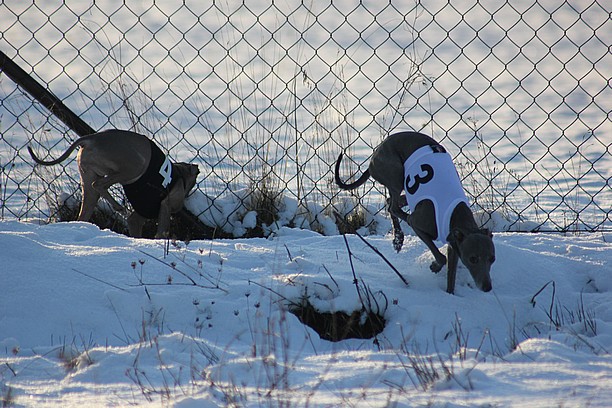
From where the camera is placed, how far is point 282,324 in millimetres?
3572

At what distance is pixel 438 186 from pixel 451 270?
48 centimetres

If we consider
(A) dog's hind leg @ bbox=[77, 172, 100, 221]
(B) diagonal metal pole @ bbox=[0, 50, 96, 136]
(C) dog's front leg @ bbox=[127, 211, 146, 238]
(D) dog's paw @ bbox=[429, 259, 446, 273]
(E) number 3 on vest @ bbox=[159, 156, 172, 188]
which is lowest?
(D) dog's paw @ bbox=[429, 259, 446, 273]

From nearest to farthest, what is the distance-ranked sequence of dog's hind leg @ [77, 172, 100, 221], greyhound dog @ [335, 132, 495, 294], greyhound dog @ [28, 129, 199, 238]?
greyhound dog @ [335, 132, 495, 294]
greyhound dog @ [28, 129, 199, 238]
dog's hind leg @ [77, 172, 100, 221]

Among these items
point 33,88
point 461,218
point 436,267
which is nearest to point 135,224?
point 33,88

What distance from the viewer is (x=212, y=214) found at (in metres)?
6.12

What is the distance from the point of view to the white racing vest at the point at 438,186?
14.3ft

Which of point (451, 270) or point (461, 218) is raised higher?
point (461, 218)

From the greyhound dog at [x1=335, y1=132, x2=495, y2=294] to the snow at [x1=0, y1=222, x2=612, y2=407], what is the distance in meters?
0.16

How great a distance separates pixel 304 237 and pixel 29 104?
2.45 m

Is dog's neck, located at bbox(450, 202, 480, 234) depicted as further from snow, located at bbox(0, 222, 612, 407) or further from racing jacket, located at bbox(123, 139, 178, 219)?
racing jacket, located at bbox(123, 139, 178, 219)

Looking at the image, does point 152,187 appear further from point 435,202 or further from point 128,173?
point 435,202

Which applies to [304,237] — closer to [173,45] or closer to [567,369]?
[173,45]

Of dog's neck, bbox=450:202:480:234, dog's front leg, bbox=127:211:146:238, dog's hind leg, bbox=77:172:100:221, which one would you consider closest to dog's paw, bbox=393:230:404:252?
dog's neck, bbox=450:202:480:234

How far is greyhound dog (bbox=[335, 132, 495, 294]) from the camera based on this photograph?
4.16m
